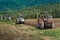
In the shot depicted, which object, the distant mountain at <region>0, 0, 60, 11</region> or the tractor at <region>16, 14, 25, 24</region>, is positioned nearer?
the distant mountain at <region>0, 0, 60, 11</region>

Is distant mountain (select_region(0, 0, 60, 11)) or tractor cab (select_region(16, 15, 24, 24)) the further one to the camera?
tractor cab (select_region(16, 15, 24, 24))

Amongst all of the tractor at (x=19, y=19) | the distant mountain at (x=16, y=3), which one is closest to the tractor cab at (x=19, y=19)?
the tractor at (x=19, y=19)

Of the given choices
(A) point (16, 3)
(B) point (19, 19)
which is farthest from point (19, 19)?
(A) point (16, 3)

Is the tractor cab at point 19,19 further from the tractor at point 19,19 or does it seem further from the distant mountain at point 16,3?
the distant mountain at point 16,3

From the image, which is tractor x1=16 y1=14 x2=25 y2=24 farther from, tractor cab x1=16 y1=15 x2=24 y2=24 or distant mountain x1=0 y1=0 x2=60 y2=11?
distant mountain x1=0 y1=0 x2=60 y2=11

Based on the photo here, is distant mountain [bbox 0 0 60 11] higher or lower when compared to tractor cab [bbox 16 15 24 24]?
higher

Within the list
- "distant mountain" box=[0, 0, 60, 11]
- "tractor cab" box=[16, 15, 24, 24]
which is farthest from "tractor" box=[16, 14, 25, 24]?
"distant mountain" box=[0, 0, 60, 11]

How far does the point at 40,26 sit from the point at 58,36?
1976 millimetres

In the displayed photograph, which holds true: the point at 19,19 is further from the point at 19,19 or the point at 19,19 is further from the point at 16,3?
the point at 16,3

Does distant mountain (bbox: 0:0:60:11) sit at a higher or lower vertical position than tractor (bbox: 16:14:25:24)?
higher

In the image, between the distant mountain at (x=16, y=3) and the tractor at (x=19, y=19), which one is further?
the tractor at (x=19, y=19)

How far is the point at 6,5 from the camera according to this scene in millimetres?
6680

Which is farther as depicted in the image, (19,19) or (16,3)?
(19,19)

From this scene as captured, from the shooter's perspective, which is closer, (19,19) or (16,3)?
(16,3)
